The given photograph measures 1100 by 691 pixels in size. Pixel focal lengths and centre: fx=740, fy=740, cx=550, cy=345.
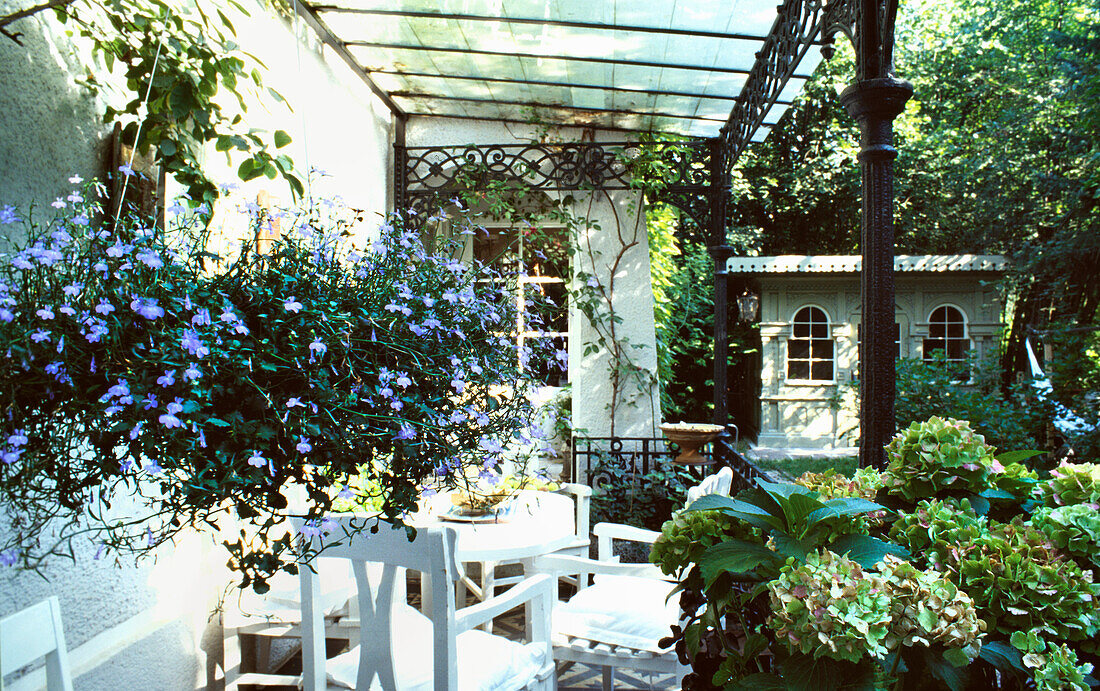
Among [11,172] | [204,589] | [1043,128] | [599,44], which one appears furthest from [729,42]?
[1043,128]

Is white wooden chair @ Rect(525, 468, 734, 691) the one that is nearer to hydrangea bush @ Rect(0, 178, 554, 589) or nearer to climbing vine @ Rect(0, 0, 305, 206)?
hydrangea bush @ Rect(0, 178, 554, 589)

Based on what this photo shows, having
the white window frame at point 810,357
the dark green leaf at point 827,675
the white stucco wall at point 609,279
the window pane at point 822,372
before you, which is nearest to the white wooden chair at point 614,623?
the dark green leaf at point 827,675

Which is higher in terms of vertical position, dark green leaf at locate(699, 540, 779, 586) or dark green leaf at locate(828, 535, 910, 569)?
dark green leaf at locate(828, 535, 910, 569)

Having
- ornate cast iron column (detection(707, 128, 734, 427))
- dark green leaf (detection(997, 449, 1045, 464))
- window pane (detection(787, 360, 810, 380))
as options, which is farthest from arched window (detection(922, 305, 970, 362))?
dark green leaf (detection(997, 449, 1045, 464))

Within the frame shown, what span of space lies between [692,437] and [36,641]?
4.01 m

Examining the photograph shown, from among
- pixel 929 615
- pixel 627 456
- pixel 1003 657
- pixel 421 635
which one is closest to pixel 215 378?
pixel 929 615

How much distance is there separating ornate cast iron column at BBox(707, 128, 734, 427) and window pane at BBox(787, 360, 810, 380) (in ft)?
16.8

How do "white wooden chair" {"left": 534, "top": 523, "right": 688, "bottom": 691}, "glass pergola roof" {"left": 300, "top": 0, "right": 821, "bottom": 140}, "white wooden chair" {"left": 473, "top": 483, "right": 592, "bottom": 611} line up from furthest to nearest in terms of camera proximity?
"glass pergola roof" {"left": 300, "top": 0, "right": 821, "bottom": 140}
"white wooden chair" {"left": 473, "top": 483, "right": 592, "bottom": 611}
"white wooden chair" {"left": 534, "top": 523, "right": 688, "bottom": 691}

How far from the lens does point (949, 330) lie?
1014cm

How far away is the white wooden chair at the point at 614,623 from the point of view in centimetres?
224

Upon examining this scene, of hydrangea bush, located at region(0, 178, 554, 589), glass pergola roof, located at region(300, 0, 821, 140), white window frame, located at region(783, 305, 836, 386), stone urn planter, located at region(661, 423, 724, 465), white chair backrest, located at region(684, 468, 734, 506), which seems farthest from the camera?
white window frame, located at region(783, 305, 836, 386)

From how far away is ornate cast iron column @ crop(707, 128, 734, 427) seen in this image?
5211 millimetres

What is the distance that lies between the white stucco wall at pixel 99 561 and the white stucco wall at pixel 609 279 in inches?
78.1

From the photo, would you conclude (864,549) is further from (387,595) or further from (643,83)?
(643,83)
